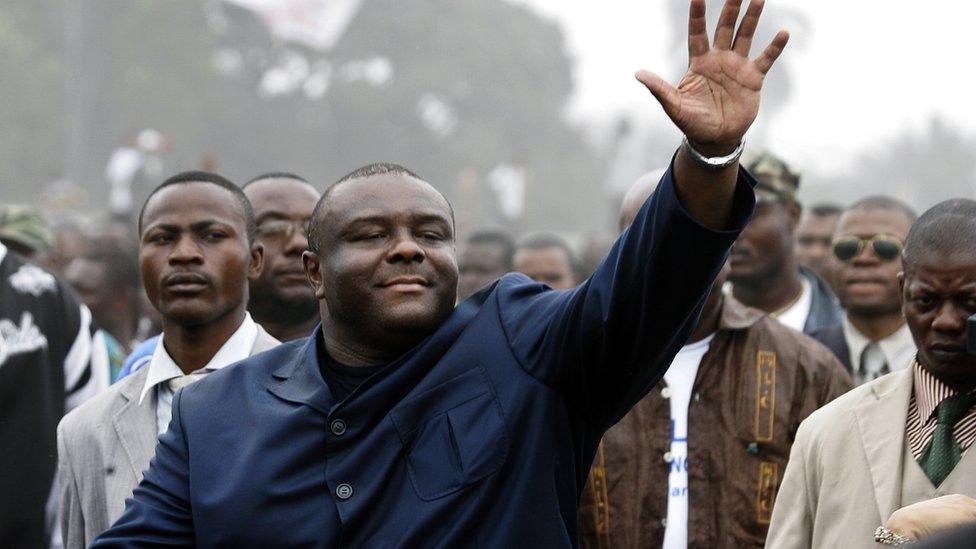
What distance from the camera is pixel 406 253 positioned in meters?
3.77

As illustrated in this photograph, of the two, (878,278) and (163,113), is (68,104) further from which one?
(878,278)

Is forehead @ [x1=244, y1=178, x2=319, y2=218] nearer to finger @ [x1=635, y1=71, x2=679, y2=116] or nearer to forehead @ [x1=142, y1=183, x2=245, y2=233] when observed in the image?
forehead @ [x1=142, y1=183, x2=245, y2=233]

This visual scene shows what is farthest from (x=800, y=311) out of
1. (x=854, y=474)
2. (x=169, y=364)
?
(x=169, y=364)

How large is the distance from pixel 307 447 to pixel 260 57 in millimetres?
49428

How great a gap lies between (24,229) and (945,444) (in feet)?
20.8

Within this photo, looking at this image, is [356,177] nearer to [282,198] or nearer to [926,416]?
[926,416]

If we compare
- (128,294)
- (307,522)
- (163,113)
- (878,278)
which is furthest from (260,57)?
(307,522)

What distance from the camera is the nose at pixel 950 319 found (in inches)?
170

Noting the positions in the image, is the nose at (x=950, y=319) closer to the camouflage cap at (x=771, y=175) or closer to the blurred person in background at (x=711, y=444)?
the blurred person in background at (x=711, y=444)

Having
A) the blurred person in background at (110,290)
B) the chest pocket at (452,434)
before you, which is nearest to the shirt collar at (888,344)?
the chest pocket at (452,434)

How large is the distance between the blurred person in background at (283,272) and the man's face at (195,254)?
0.81 meters

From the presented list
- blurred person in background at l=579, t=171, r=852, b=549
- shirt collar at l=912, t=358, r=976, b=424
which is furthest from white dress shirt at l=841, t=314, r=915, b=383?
shirt collar at l=912, t=358, r=976, b=424

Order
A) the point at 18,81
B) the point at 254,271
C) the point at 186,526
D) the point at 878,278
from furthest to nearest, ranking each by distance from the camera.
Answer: the point at 18,81 → the point at 878,278 → the point at 254,271 → the point at 186,526

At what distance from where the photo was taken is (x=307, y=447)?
362 cm
